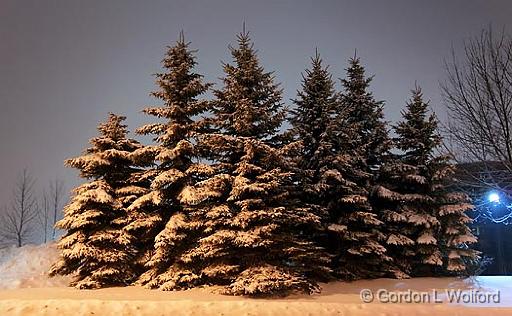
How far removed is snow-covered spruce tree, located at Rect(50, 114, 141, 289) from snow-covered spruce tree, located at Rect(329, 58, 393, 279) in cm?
660

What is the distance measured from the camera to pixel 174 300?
9711 millimetres

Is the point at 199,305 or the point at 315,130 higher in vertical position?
the point at 315,130

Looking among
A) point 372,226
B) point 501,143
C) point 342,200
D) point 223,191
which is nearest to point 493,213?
point 372,226

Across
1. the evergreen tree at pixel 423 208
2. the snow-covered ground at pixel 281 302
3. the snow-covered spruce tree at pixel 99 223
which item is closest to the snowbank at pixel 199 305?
the snow-covered ground at pixel 281 302

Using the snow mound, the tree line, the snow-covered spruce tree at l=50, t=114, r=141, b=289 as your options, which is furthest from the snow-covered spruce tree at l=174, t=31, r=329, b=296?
the snow mound

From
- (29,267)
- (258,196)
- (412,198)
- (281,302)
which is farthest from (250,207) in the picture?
(29,267)

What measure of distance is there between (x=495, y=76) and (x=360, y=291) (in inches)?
263

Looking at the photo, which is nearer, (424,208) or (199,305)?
(199,305)

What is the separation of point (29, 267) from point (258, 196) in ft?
30.1

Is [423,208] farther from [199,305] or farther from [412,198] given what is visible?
[199,305]

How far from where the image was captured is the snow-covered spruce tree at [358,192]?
13.7m

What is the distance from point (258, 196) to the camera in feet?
Result: 38.3

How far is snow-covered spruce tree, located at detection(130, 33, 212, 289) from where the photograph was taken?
12031 mm

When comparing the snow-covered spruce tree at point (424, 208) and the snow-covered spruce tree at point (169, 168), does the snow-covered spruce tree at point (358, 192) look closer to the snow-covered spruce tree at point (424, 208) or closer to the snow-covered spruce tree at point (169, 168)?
the snow-covered spruce tree at point (424, 208)
